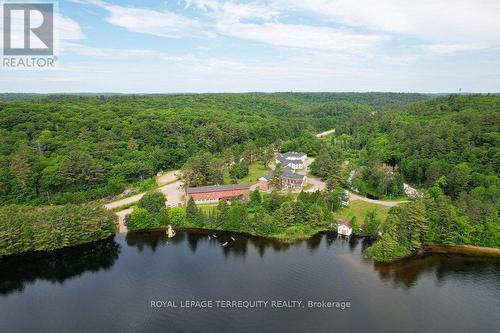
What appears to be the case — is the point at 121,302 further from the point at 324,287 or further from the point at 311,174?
the point at 311,174

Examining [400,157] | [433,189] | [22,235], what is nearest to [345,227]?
[433,189]

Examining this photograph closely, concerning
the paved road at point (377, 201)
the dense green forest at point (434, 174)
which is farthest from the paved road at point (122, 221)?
the paved road at point (377, 201)

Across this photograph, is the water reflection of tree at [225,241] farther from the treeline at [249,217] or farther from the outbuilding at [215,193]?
the outbuilding at [215,193]

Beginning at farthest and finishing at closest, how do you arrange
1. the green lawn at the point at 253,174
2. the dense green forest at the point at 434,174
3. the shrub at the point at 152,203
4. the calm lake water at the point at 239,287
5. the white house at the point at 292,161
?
the white house at the point at 292,161 → the green lawn at the point at 253,174 → the shrub at the point at 152,203 → the dense green forest at the point at 434,174 → the calm lake water at the point at 239,287

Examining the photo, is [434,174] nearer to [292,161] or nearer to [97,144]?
[292,161]

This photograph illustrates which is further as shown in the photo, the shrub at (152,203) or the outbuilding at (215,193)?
the outbuilding at (215,193)

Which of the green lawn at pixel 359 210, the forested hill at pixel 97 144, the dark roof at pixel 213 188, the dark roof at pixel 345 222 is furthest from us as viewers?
the forested hill at pixel 97 144
